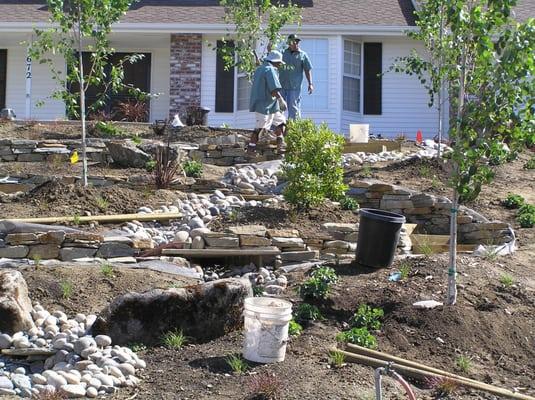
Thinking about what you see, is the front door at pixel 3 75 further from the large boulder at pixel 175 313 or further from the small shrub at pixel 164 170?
the large boulder at pixel 175 313

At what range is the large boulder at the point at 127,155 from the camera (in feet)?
42.0

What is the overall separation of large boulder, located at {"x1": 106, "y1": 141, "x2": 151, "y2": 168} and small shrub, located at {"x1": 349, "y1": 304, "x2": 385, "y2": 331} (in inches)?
268

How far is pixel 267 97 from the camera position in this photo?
1321 cm

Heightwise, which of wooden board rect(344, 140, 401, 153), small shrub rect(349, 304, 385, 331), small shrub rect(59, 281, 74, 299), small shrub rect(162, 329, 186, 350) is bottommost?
small shrub rect(162, 329, 186, 350)

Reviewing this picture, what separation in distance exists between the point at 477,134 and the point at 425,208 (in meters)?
4.01

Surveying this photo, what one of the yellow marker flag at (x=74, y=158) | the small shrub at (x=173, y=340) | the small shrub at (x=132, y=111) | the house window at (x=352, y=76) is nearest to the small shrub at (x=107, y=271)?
the small shrub at (x=173, y=340)

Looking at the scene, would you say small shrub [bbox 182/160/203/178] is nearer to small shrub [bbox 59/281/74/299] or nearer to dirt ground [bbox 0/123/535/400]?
dirt ground [bbox 0/123/535/400]

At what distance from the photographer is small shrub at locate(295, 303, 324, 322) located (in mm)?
6500

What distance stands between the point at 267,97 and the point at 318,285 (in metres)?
6.84

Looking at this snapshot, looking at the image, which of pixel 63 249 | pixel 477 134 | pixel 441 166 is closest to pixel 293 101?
pixel 441 166

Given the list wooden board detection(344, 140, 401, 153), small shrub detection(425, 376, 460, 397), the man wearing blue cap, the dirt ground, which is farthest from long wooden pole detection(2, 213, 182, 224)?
wooden board detection(344, 140, 401, 153)

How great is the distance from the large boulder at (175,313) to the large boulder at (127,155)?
A: 22.2 ft

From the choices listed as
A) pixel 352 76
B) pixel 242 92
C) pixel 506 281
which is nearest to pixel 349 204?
pixel 506 281

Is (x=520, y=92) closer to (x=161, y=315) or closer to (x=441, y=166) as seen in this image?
(x=161, y=315)
